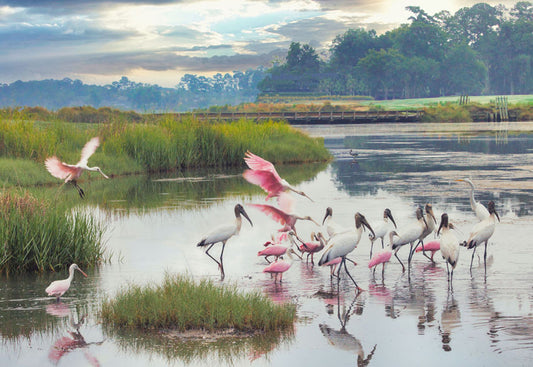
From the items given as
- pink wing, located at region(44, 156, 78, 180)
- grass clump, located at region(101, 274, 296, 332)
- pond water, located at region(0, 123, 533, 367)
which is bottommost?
pond water, located at region(0, 123, 533, 367)

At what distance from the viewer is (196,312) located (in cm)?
755

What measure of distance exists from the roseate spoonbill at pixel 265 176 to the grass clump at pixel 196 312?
151 inches

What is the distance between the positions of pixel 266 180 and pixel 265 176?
81 mm

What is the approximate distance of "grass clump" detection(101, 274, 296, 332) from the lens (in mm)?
7535

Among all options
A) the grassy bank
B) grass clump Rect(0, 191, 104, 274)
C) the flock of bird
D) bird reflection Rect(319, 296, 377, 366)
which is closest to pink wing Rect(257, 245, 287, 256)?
the flock of bird

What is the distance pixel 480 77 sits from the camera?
14700cm

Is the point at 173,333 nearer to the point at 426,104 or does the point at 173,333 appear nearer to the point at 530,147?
the point at 530,147

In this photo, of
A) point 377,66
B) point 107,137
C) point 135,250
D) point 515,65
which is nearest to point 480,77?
point 515,65

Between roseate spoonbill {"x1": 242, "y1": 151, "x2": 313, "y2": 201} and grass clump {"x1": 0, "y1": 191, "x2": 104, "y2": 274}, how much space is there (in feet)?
8.16

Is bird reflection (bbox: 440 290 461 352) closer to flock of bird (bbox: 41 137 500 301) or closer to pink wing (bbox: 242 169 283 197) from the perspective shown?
flock of bird (bbox: 41 137 500 301)

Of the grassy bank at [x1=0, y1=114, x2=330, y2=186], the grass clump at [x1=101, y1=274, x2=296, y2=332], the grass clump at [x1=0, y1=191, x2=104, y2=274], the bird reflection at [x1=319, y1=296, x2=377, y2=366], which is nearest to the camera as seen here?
the bird reflection at [x1=319, y1=296, x2=377, y2=366]

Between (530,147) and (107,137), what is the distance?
22334 mm

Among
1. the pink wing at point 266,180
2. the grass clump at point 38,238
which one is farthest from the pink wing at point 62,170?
the pink wing at point 266,180

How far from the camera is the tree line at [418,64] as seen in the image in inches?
5640
